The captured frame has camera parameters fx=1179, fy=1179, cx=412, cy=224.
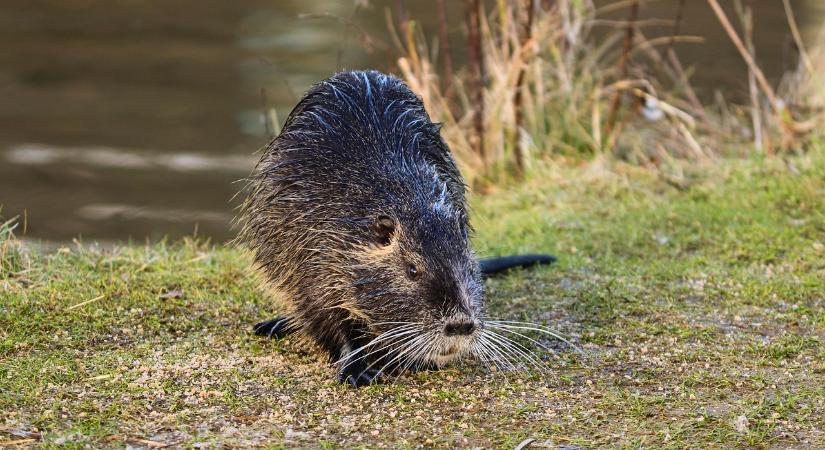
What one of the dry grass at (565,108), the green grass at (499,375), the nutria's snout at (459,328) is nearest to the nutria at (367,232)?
the nutria's snout at (459,328)

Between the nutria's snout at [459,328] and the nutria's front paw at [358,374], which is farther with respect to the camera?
the nutria's front paw at [358,374]

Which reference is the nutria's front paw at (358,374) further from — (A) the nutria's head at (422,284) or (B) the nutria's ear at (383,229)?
(B) the nutria's ear at (383,229)

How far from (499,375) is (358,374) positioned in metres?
0.50

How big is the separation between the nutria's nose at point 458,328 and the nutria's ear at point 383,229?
1.34 ft

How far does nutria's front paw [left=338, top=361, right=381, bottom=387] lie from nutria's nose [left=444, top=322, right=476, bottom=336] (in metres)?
0.33

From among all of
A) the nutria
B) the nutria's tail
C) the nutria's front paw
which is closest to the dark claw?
the nutria

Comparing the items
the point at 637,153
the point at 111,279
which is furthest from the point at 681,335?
the point at 637,153

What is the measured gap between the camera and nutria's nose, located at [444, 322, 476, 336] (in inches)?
154

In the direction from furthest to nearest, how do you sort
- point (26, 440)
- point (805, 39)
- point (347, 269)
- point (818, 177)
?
point (805, 39), point (818, 177), point (347, 269), point (26, 440)

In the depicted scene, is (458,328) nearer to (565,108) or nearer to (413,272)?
(413,272)

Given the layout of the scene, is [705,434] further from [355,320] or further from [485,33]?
[485,33]

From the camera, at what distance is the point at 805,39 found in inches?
477

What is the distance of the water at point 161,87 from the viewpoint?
8828 mm

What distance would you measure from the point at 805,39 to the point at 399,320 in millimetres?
9347
